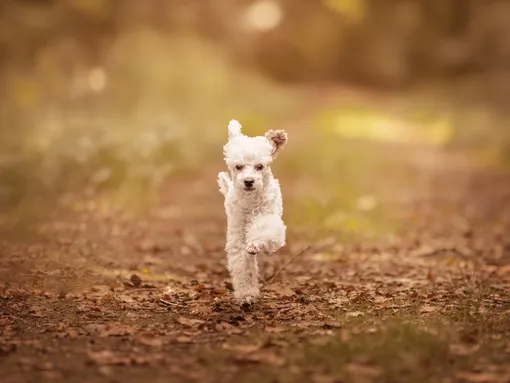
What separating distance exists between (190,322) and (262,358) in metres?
1.19

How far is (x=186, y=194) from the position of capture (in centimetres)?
1420

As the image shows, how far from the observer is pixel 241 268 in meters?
6.41

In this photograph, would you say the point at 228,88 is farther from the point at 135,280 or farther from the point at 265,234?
the point at 265,234

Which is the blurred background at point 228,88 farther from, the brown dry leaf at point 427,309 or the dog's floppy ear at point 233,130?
the brown dry leaf at point 427,309

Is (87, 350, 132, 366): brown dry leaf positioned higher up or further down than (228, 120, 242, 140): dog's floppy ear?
further down

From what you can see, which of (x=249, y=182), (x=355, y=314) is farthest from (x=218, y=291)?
(x=249, y=182)

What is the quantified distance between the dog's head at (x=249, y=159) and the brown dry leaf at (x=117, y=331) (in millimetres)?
1501

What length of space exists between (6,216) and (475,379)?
7.90m

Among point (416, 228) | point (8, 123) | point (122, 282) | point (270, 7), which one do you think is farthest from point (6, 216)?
point (270, 7)

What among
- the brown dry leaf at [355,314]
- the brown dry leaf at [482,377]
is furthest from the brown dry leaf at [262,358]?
the brown dry leaf at [355,314]

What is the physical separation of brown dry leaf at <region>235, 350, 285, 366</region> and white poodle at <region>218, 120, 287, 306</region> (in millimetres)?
1159

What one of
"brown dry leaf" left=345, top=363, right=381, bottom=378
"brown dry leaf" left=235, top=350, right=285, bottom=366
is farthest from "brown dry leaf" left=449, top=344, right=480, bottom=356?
"brown dry leaf" left=235, top=350, right=285, bottom=366

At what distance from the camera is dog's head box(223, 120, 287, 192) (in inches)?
234

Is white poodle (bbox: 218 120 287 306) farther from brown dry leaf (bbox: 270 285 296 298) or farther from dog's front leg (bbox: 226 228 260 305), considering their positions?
brown dry leaf (bbox: 270 285 296 298)
